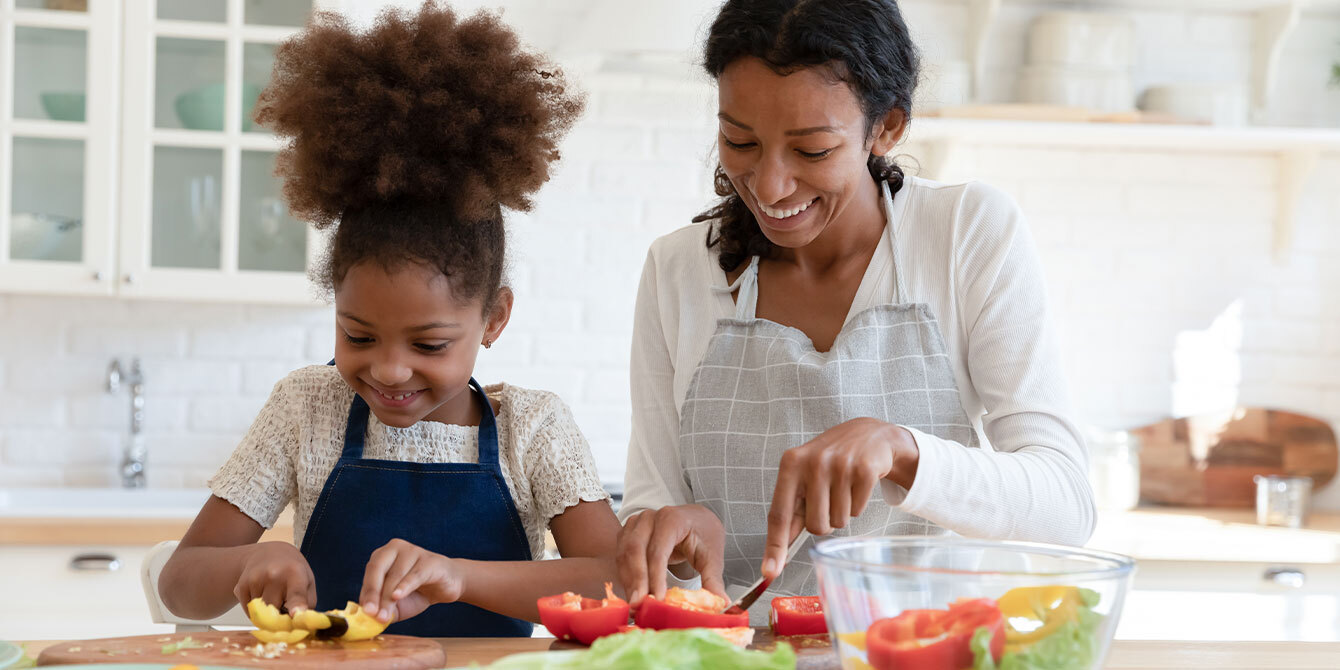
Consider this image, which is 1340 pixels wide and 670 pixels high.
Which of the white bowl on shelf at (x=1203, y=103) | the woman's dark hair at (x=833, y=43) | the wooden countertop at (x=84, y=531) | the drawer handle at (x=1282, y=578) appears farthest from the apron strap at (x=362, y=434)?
the white bowl on shelf at (x=1203, y=103)

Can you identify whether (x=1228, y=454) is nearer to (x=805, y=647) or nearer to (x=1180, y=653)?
(x=1180, y=653)

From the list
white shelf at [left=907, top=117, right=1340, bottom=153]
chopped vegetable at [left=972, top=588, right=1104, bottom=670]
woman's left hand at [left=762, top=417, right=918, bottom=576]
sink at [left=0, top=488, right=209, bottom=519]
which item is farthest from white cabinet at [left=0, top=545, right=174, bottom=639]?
chopped vegetable at [left=972, top=588, right=1104, bottom=670]

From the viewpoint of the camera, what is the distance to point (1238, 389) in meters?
3.06

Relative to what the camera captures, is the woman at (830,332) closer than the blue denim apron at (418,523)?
Yes

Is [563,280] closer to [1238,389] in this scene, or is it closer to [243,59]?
[243,59]

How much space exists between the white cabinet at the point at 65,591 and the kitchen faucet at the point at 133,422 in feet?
1.64

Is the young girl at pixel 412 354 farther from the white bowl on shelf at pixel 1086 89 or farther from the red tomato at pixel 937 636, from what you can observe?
the white bowl on shelf at pixel 1086 89

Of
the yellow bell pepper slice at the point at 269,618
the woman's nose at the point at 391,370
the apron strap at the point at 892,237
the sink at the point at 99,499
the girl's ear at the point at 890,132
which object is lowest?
the sink at the point at 99,499

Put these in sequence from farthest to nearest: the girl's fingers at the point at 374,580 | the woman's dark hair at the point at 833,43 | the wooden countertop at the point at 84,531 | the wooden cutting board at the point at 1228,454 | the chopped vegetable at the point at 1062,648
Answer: the wooden cutting board at the point at 1228,454 < the wooden countertop at the point at 84,531 < the woman's dark hair at the point at 833,43 < the girl's fingers at the point at 374,580 < the chopped vegetable at the point at 1062,648

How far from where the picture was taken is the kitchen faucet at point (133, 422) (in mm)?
2822

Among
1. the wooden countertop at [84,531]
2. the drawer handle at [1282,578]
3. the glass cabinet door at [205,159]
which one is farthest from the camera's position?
the glass cabinet door at [205,159]

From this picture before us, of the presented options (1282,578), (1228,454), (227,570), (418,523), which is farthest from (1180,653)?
(1228,454)

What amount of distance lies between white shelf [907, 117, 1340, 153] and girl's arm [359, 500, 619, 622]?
1713mm

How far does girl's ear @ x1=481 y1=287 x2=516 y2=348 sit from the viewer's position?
53.3 inches
